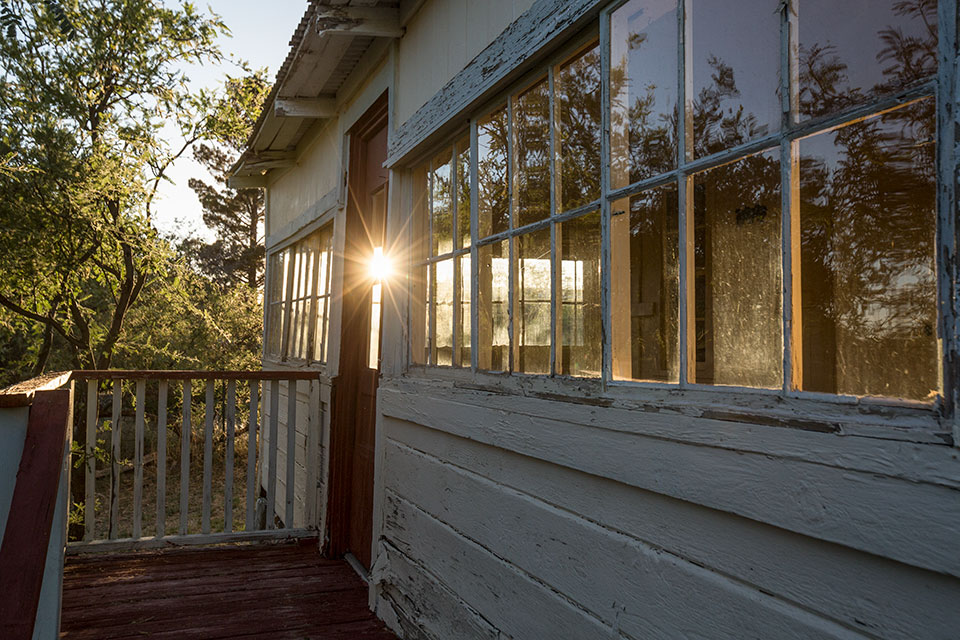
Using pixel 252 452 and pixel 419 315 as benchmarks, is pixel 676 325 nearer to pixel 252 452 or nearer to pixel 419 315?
pixel 419 315

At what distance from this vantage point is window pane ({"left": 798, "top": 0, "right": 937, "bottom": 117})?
1.05 metres

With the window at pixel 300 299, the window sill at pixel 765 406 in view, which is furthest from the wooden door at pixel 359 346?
the window sill at pixel 765 406

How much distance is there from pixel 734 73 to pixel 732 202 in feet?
0.87

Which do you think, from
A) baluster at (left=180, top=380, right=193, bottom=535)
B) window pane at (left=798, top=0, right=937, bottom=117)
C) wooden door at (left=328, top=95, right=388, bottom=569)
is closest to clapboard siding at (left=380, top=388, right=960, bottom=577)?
window pane at (left=798, top=0, right=937, bottom=117)

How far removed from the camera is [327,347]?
455cm

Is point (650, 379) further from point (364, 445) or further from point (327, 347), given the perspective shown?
point (327, 347)

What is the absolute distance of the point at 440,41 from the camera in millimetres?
2918

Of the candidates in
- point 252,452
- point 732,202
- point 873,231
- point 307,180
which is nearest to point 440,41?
point 732,202

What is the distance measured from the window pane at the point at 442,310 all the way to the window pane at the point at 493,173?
0.36 metres

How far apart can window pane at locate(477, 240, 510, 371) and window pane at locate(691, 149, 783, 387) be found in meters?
Result: 0.90

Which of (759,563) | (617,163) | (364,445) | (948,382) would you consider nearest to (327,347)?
(364,445)

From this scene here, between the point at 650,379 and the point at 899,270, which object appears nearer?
the point at 899,270

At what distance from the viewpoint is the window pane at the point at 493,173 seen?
238 centimetres

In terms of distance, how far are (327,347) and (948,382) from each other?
3.96m
